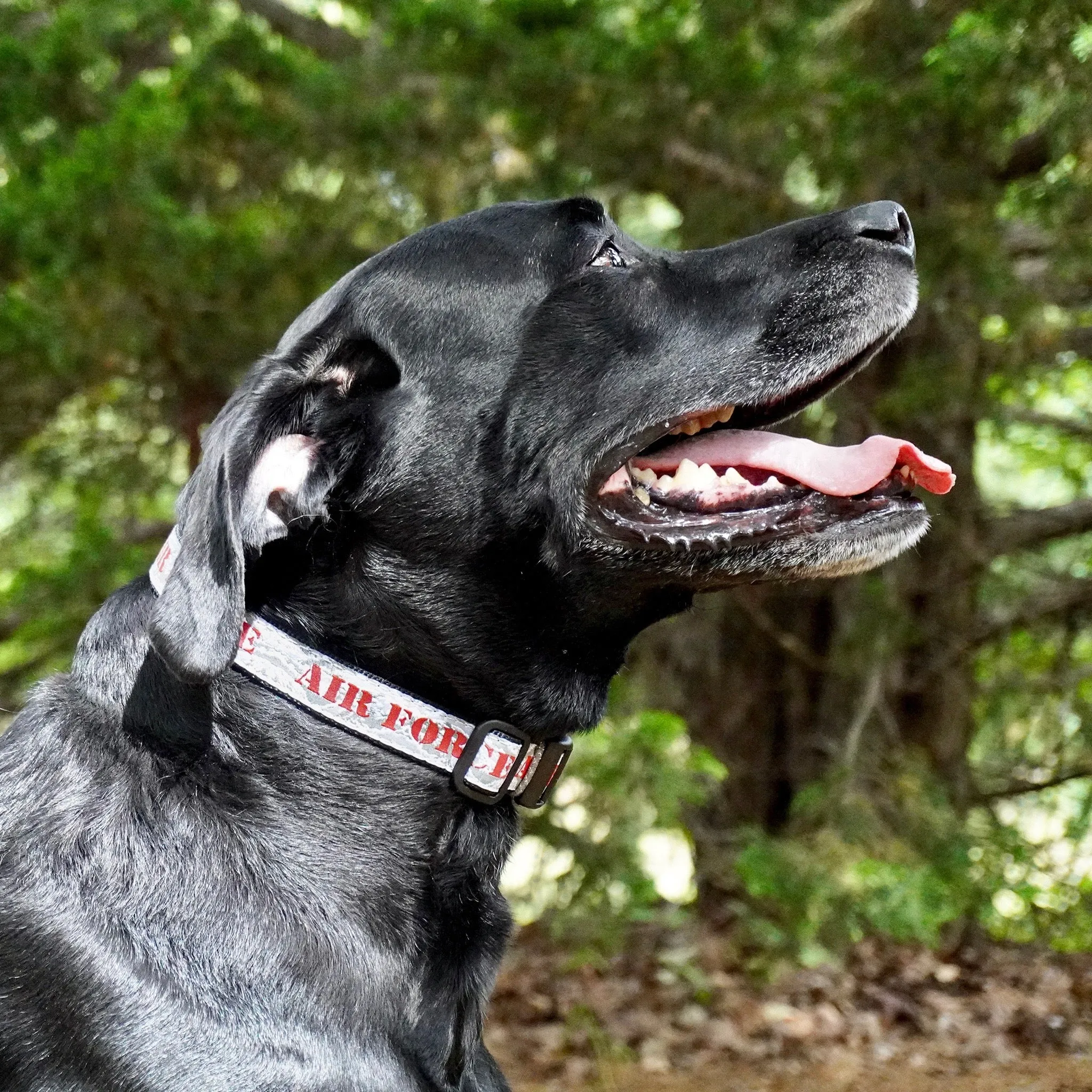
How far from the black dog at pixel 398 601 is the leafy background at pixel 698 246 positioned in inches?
72.5

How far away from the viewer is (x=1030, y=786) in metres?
6.21

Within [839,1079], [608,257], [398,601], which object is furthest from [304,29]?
[839,1079]

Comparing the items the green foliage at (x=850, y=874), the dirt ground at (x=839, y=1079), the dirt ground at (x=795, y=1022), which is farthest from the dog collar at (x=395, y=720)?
the dirt ground at (x=839, y=1079)

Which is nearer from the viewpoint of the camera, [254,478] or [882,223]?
[254,478]

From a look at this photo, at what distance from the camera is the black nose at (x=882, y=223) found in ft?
9.10

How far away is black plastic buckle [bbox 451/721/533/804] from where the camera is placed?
257cm

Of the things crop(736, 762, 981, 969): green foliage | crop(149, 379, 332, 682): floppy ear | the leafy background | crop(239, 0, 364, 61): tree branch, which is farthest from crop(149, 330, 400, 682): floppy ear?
crop(239, 0, 364, 61): tree branch

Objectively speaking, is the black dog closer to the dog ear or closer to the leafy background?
the dog ear

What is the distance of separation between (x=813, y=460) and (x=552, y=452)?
22.4 inches

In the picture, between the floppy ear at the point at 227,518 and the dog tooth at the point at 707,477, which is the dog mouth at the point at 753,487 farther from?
the floppy ear at the point at 227,518

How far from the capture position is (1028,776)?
638 centimetres

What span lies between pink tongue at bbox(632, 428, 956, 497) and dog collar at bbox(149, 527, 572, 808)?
0.70m

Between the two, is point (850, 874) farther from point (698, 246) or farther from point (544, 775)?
point (698, 246)

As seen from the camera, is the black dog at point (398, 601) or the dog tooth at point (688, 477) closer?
the black dog at point (398, 601)
